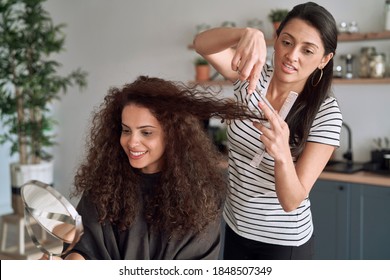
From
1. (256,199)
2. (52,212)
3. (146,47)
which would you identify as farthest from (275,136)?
(146,47)

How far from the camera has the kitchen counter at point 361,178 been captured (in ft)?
8.30

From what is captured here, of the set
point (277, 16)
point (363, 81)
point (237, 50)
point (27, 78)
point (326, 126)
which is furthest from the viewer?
point (27, 78)

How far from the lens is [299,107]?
1060mm

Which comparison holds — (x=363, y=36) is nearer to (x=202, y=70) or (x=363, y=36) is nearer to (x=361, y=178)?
(x=361, y=178)

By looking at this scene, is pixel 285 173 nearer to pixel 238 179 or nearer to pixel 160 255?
pixel 238 179

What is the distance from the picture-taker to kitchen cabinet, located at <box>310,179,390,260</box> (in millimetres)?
2539

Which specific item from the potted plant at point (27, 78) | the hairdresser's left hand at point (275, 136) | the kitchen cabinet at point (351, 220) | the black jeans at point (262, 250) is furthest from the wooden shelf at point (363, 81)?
the hairdresser's left hand at point (275, 136)

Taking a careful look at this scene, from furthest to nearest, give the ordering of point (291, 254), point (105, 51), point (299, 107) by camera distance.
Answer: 1. point (105, 51)
2. point (291, 254)
3. point (299, 107)

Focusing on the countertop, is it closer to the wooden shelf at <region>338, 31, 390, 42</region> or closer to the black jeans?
the wooden shelf at <region>338, 31, 390, 42</region>

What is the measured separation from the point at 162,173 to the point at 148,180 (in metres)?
0.05

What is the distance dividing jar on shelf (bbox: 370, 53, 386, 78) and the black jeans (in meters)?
1.85

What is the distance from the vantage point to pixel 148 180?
128 cm
